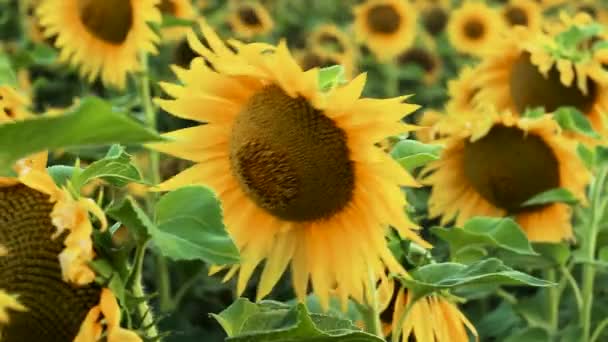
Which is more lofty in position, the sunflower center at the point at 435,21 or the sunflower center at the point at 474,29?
the sunflower center at the point at 474,29

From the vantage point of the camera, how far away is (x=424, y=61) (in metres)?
4.54

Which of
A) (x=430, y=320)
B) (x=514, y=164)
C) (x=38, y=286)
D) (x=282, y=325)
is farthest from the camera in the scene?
(x=514, y=164)

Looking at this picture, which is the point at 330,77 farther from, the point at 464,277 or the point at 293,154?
the point at 464,277

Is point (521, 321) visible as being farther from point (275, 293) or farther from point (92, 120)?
point (92, 120)

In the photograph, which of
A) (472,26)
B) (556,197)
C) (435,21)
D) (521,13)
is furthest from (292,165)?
(435,21)

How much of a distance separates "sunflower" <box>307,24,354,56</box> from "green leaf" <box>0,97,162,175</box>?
3.54m

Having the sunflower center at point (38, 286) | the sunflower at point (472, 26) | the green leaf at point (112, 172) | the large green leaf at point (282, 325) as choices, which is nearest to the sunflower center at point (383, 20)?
the sunflower at point (472, 26)

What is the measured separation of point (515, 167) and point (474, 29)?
9.32 ft

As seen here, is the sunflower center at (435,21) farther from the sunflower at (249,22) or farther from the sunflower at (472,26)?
the sunflower at (249,22)

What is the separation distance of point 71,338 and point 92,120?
202mm

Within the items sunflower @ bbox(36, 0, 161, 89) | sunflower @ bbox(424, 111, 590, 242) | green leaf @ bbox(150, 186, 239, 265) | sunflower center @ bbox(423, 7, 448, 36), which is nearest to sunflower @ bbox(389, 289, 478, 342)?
green leaf @ bbox(150, 186, 239, 265)

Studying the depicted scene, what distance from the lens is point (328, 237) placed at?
3.77 ft

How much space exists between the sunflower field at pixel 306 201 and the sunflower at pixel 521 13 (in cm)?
213

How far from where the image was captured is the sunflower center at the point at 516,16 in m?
4.39
